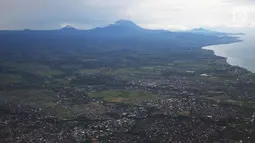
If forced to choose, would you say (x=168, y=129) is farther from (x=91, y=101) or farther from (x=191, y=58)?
(x=191, y=58)

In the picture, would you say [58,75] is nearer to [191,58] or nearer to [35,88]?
[35,88]

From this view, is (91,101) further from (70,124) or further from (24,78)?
(24,78)

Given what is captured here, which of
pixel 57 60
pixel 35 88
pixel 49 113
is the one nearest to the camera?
pixel 49 113

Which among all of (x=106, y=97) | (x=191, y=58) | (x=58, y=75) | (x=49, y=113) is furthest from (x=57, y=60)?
(x=49, y=113)

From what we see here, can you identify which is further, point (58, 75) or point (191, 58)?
point (191, 58)

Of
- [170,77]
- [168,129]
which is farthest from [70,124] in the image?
[170,77]

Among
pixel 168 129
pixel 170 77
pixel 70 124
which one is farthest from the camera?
pixel 170 77

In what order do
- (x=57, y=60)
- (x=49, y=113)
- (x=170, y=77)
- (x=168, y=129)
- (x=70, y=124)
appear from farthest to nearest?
(x=57, y=60), (x=170, y=77), (x=49, y=113), (x=70, y=124), (x=168, y=129)

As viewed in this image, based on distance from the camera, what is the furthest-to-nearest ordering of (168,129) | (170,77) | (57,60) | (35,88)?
(57,60) < (170,77) < (35,88) < (168,129)

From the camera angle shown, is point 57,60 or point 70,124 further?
point 57,60
